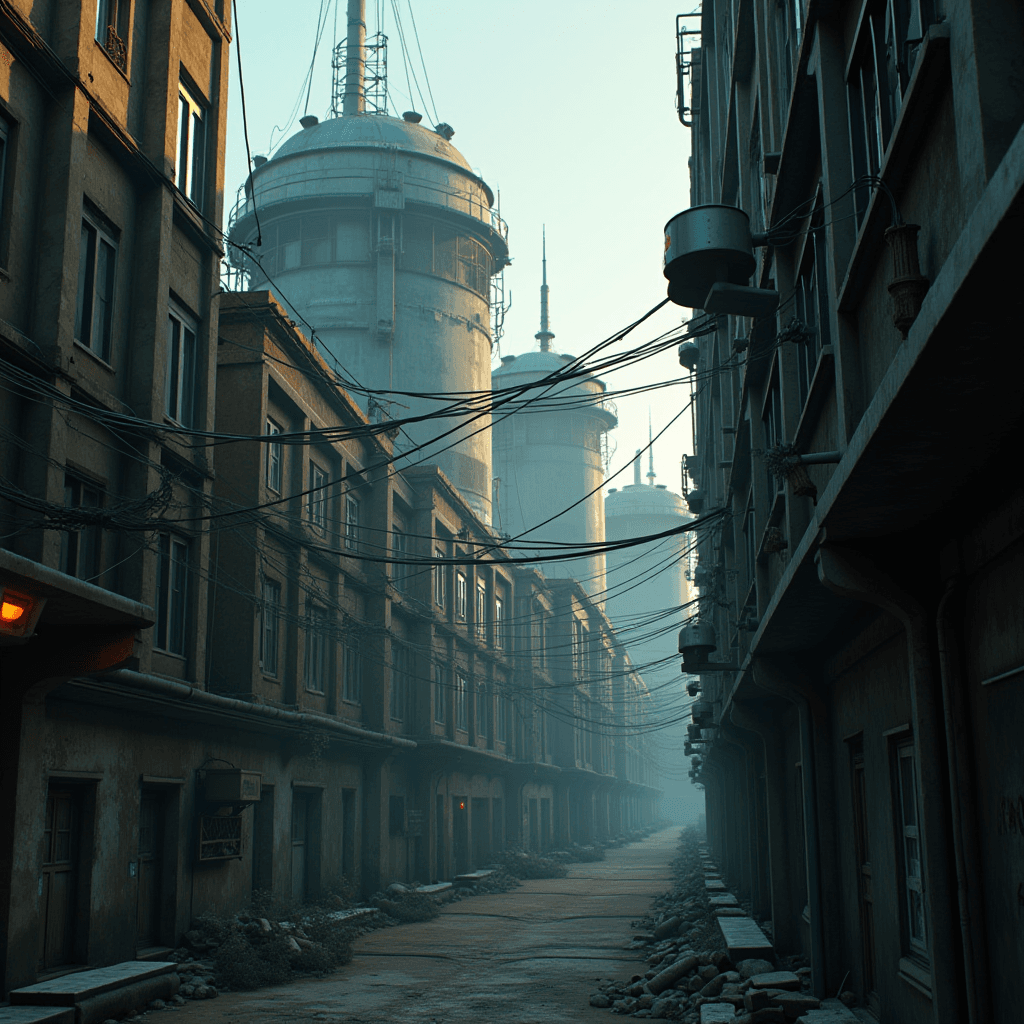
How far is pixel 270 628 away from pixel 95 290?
27.8 ft

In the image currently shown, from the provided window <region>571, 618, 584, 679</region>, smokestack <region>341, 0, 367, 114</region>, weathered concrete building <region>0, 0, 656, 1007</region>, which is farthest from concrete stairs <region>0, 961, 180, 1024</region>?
window <region>571, 618, 584, 679</region>

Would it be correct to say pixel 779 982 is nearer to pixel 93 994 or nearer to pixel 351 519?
pixel 93 994

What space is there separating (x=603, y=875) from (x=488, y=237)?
954 inches

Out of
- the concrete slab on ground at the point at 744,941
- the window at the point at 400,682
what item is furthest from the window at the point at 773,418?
the window at the point at 400,682

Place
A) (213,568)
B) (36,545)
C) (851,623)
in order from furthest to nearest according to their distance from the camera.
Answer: (213,568) < (36,545) < (851,623)

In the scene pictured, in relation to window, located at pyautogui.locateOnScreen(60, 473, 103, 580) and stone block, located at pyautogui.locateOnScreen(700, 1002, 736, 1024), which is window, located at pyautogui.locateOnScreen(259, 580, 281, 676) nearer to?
window, located at pyautogui.locateOnScreen(60, 473, 103, 580)

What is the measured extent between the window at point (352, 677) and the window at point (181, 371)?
32.4 ft

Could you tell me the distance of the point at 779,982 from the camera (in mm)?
11453

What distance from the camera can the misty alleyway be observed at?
13117 millimetres

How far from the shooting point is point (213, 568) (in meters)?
19.9

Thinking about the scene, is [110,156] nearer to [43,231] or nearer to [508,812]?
[43,231]

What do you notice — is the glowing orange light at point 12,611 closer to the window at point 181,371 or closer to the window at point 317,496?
the window at point 181,371

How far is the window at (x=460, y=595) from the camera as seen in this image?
123ft

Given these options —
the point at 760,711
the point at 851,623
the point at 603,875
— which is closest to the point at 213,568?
the point at 760,711
